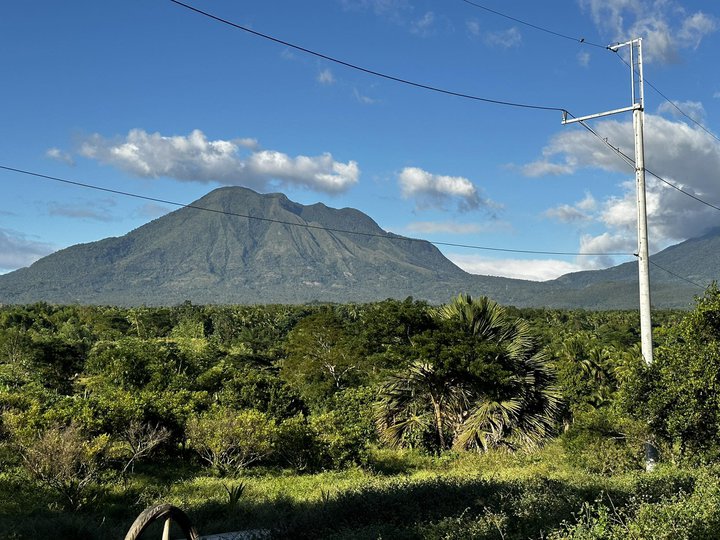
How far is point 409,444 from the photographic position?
22188mm

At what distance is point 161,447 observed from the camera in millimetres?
21062

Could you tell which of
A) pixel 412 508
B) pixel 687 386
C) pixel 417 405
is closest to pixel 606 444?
pixel 687 386

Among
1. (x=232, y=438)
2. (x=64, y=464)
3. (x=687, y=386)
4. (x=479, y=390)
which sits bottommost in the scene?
(x=232, y=438)

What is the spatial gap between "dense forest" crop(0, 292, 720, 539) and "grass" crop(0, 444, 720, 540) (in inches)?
1.6

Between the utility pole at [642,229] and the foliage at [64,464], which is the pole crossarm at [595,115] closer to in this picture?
the utility pole at [642,229]

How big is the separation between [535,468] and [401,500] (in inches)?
416

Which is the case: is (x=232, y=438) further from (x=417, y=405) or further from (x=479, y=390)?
(x=479, y=390)

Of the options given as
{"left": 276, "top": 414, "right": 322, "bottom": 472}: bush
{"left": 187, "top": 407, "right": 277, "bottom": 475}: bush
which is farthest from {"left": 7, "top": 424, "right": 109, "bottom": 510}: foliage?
{"left": 276, "top": 414, "right": 322, "bottom": 472}: bush

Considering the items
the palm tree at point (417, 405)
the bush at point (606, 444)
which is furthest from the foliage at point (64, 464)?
the bush at point (606, 444)

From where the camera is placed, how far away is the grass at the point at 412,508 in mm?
6375

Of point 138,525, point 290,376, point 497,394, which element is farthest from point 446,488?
point 290,376

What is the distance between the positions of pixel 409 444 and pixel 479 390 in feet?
10.7

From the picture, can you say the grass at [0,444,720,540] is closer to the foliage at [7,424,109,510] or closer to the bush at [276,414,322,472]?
the foliage at [7,424,109,510]

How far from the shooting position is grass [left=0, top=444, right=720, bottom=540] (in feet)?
20.9
